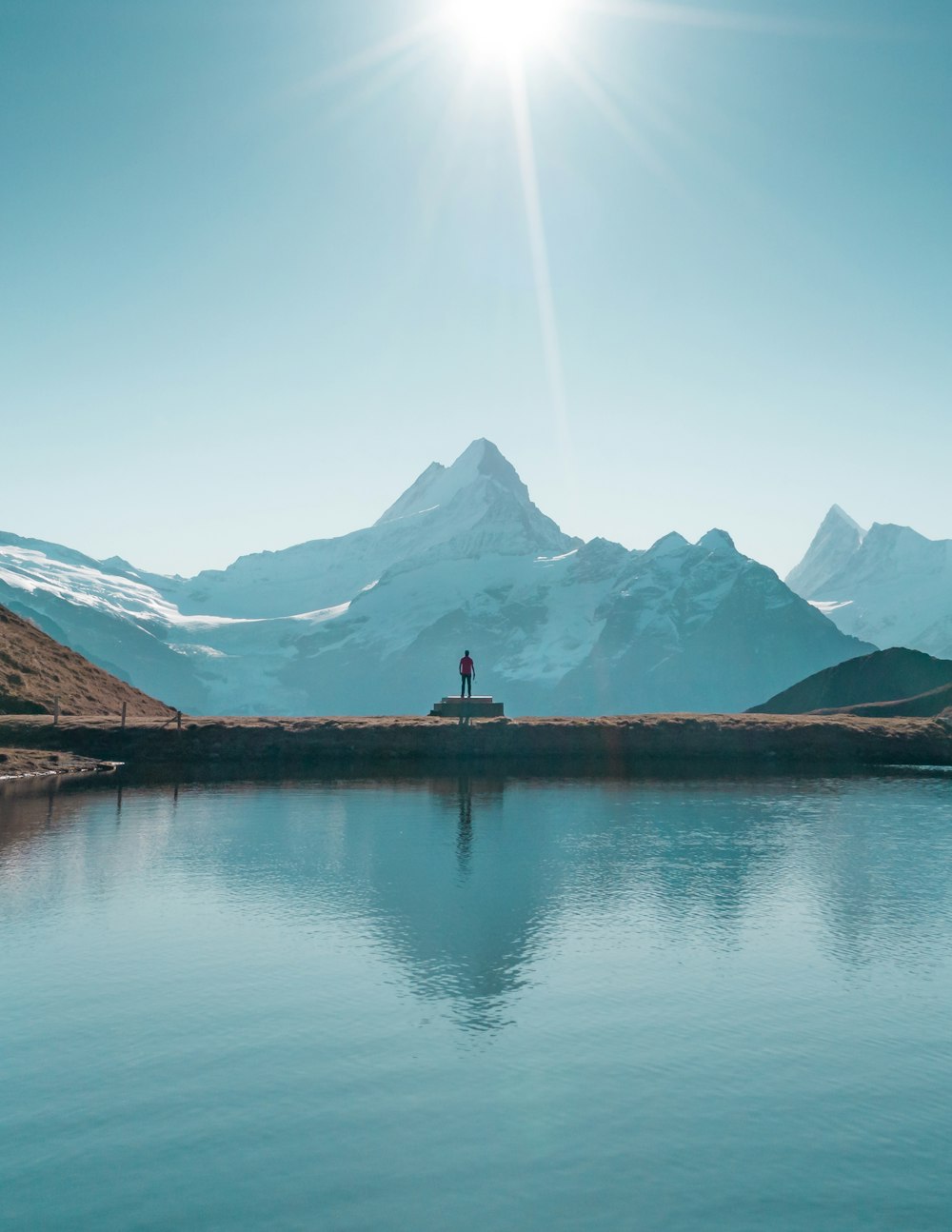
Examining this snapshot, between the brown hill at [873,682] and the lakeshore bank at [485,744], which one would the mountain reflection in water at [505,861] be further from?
the brown hill at [873,682]

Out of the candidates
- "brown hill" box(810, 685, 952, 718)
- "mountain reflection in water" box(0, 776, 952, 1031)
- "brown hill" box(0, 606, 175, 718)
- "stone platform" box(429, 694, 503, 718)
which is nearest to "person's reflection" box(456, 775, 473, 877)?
"mountain reflection in water" box(0, 776, 952, 1031)

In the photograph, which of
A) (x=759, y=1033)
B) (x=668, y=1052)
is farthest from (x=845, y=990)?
(x=668, y=1052)

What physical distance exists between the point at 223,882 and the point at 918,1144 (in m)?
32.4

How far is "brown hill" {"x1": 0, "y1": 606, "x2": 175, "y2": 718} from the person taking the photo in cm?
10738

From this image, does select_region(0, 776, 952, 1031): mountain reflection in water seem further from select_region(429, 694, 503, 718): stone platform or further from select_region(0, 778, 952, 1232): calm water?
select_region(429, 694, 503, 718): stone platform

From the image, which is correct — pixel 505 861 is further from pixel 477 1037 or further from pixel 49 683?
pixel 49 683

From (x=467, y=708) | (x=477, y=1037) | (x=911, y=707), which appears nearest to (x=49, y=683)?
(x=467, y=708)

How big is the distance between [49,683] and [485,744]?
164 feet

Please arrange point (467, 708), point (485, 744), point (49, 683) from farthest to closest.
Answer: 1. point (49, 683)
2. point (467, 708)
3. point (485, 744)

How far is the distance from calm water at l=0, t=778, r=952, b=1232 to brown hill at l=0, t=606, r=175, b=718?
58.2 meters

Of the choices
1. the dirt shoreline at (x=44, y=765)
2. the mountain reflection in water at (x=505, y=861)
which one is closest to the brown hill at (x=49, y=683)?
the dirt shoreline at (x=44, y=765)

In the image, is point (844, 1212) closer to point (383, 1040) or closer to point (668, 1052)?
point (668, 1052)

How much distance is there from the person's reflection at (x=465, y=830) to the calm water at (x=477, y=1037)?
0.59 meters

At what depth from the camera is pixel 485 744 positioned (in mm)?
101312
